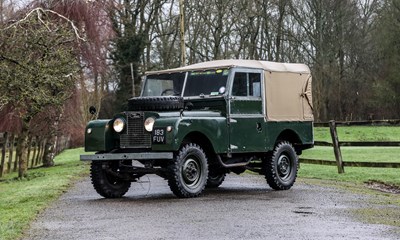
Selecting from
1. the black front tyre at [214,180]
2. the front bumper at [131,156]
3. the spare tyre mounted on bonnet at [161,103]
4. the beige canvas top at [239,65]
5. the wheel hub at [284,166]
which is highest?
the beige canvas top at [239,65]

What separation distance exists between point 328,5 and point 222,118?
42.3m

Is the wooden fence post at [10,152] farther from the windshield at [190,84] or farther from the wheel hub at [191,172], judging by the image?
the wheel hub at [191,172]

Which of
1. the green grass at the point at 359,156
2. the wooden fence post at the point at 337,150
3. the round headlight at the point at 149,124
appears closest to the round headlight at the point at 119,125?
the round headlight at the point at 149,124

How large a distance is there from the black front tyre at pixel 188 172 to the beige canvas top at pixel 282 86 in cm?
217

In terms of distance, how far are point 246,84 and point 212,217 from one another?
492 centimetres

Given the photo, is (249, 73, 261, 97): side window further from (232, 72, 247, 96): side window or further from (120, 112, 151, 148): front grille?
(120, 112, 151, 148): front grille

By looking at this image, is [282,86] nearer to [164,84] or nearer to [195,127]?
[164,84]

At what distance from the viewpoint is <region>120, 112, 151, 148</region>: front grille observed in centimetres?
1266

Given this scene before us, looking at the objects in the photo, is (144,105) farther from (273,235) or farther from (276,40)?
(276,40)

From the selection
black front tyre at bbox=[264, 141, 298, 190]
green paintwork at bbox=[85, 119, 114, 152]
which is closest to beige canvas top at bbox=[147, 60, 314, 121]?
black front tyre at bbox=[264, 141, 298, 190]

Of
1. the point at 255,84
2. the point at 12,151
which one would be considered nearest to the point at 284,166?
the point at 255,84

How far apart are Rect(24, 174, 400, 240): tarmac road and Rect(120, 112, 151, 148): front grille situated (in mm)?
988

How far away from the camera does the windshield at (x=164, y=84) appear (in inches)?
564

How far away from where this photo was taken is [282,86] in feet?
49.3
